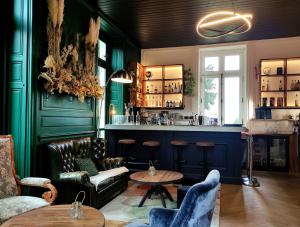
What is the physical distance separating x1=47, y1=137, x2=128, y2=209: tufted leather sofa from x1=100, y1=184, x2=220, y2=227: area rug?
13 centimetres

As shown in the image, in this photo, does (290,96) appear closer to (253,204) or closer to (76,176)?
(253,204)

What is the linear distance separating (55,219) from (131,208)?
1.86m

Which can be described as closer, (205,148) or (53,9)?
(53,9)

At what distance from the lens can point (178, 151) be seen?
556 centimetres

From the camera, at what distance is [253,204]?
405 centimetres

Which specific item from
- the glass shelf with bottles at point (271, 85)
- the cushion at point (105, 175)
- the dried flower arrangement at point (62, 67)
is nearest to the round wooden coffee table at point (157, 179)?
the cushion at point (105, 175)

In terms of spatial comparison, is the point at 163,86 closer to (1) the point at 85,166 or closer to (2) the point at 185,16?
(2) the point at 185,16

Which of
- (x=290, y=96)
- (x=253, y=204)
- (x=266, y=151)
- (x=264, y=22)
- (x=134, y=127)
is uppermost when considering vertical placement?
(x=264, y=22)

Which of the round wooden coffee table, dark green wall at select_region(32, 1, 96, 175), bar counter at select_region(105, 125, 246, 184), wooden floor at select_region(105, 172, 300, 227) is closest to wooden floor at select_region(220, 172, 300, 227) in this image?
wooden floor at select_region(105, 172, 300, 227)

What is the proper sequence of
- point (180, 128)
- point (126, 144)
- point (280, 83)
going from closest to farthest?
point (180, 128) < point (126, 144) < point (280, 83)

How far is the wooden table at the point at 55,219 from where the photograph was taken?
2.01 meters

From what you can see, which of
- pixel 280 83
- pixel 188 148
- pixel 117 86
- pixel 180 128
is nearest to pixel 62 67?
pixel 180 128

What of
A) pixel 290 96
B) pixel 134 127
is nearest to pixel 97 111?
pixel 134 127

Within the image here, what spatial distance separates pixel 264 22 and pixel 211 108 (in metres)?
2.81
